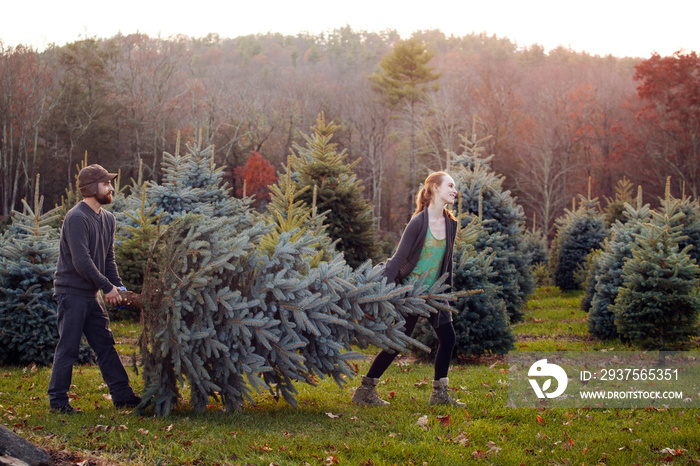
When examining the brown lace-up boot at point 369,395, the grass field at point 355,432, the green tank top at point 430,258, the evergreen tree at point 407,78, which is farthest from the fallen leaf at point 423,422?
the evergreen tree at point 407,78

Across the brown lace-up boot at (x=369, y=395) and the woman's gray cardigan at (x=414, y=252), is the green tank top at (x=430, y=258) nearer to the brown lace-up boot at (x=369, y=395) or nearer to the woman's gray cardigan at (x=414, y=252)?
the woman's gray cardigan at (x=414, y=252)

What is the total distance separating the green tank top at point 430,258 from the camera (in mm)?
5859

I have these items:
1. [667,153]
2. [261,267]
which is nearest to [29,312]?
[261,267]

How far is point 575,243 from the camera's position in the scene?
1772 cm


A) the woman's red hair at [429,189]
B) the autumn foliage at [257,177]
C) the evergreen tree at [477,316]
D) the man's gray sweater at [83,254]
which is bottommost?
the evergreen tree at [477,316]

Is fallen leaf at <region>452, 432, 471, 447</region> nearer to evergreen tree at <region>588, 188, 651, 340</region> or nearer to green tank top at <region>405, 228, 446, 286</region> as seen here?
green tank top at <region>405, 228, 446, 286</region>

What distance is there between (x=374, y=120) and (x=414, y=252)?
4143 centimetres

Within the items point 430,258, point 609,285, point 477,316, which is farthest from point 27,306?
point 609,285

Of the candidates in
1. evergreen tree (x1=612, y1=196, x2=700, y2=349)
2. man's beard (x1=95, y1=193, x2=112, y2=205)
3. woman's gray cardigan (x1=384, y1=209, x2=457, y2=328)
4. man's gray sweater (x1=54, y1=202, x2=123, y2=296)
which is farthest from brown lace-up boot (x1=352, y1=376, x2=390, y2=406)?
evergreen tree (x1=612, y1=196, x2=700, y2=349)

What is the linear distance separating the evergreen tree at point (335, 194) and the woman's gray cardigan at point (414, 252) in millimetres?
5899

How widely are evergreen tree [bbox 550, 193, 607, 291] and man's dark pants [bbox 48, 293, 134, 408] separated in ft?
47.5

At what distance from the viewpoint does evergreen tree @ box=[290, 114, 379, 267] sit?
11883 millimetres

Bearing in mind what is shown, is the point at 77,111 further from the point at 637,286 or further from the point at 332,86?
the point at 637,286

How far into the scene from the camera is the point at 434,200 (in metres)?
5.96
